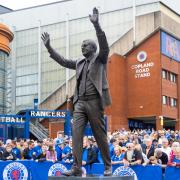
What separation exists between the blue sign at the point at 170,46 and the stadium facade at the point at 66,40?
928mm

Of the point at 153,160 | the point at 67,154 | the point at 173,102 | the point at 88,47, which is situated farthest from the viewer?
the point at 173,102

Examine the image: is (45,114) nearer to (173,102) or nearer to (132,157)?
(132,157)

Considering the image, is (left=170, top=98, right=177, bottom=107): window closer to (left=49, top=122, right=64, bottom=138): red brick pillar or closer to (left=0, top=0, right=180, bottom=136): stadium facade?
(left=0, top=0, right=180, bottom=136): stadium facade

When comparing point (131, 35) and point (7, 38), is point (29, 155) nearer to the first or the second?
point (7, 38)

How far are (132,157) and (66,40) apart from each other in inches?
1799

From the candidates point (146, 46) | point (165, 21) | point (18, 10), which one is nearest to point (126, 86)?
point (146, 46)

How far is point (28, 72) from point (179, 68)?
18741 millimetres

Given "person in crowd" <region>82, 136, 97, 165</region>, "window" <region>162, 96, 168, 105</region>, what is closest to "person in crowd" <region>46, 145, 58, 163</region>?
Answer: "person in crowd" <region>82, 136, 97, 165</region>

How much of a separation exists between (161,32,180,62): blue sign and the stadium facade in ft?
3.05

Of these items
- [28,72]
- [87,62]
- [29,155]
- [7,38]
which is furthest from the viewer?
[28,72]

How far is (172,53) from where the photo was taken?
52781mm

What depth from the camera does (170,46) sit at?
2064 inches

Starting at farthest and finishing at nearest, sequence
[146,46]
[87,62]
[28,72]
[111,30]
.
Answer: [28,72] < [111,30] < [146,46] < [87,62]

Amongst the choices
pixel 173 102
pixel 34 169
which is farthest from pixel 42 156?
pixel 173 102
